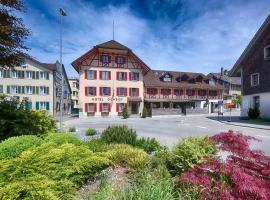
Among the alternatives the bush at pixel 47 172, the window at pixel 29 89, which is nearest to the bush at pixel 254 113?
the bush at pixel 47 172

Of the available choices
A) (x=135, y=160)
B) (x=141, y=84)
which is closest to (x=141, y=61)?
(x=141, y=84)

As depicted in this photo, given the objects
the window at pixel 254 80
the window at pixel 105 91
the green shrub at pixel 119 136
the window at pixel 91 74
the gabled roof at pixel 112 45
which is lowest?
the green shrub at pixel 119 136

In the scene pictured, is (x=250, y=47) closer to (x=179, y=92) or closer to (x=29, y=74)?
(x=179, y=92)

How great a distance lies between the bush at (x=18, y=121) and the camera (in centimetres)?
771

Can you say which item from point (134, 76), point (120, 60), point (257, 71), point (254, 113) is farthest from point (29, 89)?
point (257, 71)

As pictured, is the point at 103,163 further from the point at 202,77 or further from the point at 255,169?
the point at 202,77

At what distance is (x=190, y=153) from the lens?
4852mm

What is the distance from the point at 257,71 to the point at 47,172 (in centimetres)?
2752

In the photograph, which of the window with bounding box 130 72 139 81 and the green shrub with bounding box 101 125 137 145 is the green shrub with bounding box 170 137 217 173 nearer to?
the green shrub with bounding box 101 125 137 145

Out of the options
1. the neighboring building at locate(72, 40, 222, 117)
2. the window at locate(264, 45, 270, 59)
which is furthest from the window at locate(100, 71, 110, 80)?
the window at locate(264, 45, 270, 59)

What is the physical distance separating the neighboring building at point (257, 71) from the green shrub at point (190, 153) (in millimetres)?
22297

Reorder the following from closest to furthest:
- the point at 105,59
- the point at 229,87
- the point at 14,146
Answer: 1. the point at 14,146
2. the point at 105,59
3. the point at 229,87

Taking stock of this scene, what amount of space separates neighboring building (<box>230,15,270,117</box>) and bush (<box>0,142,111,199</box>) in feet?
81.1

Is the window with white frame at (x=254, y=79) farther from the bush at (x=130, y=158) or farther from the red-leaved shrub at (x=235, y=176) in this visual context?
the red-leaved shrub at (x=235, y=176)
